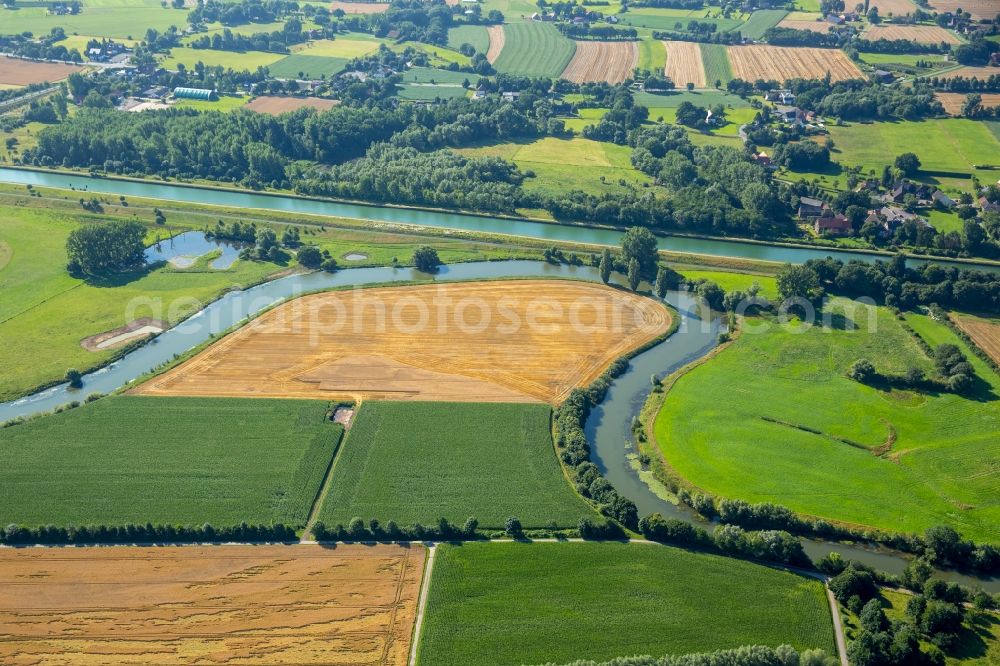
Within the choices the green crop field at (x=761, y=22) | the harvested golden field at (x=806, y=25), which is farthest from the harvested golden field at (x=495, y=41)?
the harvested golden field at (x=806, y=25)

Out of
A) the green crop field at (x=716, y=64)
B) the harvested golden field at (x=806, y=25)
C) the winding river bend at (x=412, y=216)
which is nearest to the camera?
the winding river bend at (x=412, y=216)

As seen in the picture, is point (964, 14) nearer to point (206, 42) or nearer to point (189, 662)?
point (206, 42)

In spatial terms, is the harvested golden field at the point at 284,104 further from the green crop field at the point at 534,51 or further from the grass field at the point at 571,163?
the green crop field at the point at 534,51

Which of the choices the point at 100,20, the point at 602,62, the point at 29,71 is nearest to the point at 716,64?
the point at 602,62

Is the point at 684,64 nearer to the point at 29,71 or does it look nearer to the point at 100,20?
the point at 29,71

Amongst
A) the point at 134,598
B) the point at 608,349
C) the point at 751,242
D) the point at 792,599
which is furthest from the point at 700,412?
the point at 134,598

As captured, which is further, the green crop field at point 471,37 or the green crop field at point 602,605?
the green crop field at point 471,37

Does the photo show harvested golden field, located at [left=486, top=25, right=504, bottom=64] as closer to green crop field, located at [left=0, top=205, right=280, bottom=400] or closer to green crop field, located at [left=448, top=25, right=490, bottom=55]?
green crop field, located at [left=448, top=25, right=490, bottom=55]
